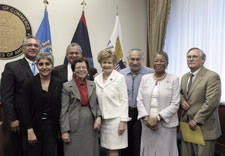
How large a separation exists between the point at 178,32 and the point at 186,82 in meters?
1.51

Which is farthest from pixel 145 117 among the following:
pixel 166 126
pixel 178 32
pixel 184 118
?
pixel 178 32

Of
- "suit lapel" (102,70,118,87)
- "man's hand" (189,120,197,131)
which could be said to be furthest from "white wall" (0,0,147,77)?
"man's hand" (189,120,197,131)

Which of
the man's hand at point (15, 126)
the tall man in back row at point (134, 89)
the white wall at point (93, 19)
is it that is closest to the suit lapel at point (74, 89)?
the man's hand at point (15, 126)

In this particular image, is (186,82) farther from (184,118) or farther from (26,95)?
(26,95)

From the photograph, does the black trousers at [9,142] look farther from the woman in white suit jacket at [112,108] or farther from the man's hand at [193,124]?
the man's hand at [193,124]

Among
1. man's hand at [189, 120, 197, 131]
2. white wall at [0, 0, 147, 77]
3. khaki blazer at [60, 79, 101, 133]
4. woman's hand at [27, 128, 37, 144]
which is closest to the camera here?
woman's hand at [27, 128, 37, 144]

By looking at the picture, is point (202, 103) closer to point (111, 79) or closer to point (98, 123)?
point (111, 79)

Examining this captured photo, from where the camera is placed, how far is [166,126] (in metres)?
2.26

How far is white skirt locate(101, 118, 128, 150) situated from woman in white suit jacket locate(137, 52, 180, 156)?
32cm

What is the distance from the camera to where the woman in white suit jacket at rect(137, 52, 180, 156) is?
2252mm

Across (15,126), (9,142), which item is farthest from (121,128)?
(9,142)

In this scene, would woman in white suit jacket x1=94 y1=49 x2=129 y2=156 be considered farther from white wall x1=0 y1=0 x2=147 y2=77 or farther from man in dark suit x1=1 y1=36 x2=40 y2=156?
white wall x1=0 y1=0 x2=147 y2=77

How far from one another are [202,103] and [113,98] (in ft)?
3.05

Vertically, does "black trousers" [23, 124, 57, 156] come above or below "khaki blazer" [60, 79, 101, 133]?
below
